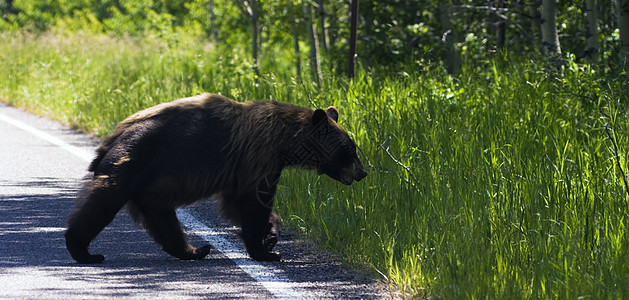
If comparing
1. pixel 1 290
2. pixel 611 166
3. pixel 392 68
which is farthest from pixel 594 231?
pixel 392 68

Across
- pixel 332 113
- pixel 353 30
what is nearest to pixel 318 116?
pixel 332 113

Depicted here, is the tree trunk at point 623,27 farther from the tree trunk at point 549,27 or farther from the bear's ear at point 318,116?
the bear's ear at point 318,116

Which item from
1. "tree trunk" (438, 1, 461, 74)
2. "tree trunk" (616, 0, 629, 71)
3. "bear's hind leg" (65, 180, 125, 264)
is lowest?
"tree trunk" (438, 1, 461, 74)

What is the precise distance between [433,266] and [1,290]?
7.92 feet

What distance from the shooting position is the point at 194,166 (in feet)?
19.4

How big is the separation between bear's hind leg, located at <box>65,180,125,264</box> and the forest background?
5.08 feet

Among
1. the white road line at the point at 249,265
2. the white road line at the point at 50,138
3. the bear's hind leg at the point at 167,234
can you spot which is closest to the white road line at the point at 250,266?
the white road line at the point at 249,265

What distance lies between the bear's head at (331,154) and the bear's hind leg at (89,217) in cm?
130

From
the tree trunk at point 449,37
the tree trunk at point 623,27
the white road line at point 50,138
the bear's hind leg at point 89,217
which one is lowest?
the white road line at point 50,138

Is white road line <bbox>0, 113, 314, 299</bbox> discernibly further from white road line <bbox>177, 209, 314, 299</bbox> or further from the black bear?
the black bear

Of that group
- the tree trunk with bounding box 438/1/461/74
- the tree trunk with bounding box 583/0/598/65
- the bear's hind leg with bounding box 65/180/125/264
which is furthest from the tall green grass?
the tree trunk with bounding box 438/1/461/74

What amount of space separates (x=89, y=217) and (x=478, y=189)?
264 centimetres

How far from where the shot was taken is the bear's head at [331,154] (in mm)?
6270

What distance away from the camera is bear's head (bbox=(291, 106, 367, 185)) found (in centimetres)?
627
